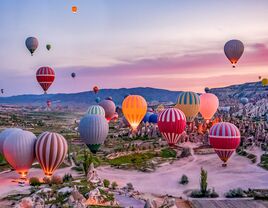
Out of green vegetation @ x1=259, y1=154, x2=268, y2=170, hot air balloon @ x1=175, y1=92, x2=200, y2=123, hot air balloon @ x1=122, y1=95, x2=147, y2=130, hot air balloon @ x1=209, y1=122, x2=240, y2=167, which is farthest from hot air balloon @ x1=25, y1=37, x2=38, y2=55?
green vegetation @ x1=259, y1=154, x2=268, y2=170

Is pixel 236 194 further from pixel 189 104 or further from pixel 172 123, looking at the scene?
pixel 189 104

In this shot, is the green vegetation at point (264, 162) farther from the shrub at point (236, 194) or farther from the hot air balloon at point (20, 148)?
the hot air balloon at point (20, 148)

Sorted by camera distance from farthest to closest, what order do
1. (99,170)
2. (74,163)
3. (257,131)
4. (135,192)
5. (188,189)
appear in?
(257,131)
(74,163)
(99,170)
(188,189)
(135,192)

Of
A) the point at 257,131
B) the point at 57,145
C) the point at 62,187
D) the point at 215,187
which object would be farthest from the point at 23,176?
the point at 257,131

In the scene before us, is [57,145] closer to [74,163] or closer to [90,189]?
[90,189]

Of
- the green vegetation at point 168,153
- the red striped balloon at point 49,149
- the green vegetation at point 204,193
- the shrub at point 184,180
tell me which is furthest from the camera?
the green vegetation at point 168,153

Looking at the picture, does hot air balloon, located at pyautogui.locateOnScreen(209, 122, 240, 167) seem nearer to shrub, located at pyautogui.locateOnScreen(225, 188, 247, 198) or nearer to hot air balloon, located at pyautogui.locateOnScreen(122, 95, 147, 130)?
shrub, located at pyautogui.locateOnScreen(225, 188, 247, 198)

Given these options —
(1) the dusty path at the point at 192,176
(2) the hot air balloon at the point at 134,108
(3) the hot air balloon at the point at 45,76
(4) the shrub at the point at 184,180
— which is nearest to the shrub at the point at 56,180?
(1) the dusty path at the point at 192,176
